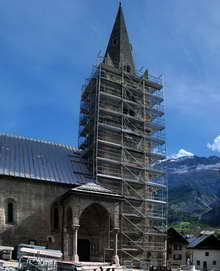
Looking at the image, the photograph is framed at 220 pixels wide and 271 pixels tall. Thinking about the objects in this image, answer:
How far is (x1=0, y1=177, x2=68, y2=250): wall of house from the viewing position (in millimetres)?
31734

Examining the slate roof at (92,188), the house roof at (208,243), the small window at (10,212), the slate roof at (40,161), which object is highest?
the slate roof at (40,161)

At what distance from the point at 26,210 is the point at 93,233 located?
6.89 m

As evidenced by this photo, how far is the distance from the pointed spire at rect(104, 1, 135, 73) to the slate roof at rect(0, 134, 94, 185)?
1287 cm

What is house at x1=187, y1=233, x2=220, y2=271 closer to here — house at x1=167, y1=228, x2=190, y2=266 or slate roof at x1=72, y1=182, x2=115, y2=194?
house at x1=167, y1=228, x2=190, y2=266

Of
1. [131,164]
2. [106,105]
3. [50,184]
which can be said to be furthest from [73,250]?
[106,105]

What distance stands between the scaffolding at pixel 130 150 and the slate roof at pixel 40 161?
70.0 inches

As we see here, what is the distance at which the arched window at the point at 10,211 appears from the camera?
105ft

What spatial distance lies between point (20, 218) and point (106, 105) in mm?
16205

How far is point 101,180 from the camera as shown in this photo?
3738 cm

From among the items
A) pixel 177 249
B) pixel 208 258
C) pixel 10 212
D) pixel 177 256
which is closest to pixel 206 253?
pixel 208 258

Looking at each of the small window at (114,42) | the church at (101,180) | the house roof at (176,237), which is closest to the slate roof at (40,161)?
the church at (101,180)

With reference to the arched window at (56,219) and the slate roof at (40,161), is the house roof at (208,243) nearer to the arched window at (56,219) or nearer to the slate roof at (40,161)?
the slate roof at (40,161)

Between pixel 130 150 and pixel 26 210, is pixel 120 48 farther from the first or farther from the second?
pixel 26 210

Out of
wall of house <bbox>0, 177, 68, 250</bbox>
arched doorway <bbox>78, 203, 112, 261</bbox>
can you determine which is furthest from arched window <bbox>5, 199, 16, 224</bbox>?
arched doorway <bbox>78, 203, 112, 261</bbox>
